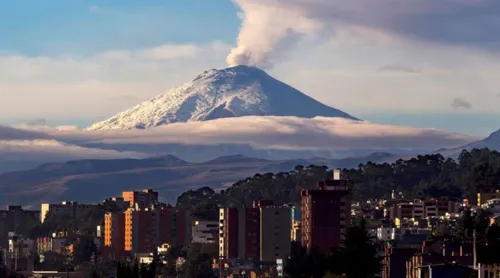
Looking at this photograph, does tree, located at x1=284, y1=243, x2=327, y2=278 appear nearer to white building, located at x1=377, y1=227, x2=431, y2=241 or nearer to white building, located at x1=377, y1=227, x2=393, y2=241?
white building, located at x1=377, y1=227, x2=431, y2=241

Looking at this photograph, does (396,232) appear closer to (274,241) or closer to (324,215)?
(324,215)

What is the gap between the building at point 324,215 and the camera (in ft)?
584

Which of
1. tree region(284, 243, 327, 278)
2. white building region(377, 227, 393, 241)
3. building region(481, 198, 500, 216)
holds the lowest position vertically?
tree region(284, 243, 327, 278)

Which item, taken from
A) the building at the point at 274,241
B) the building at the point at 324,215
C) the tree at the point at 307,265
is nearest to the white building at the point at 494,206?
the building at the point at 324,215

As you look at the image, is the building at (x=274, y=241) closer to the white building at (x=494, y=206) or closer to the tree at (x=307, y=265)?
the white building at (x=494, y=206)

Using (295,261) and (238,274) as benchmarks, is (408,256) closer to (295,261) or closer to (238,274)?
(295,261)

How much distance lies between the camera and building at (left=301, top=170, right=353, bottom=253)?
178 metres

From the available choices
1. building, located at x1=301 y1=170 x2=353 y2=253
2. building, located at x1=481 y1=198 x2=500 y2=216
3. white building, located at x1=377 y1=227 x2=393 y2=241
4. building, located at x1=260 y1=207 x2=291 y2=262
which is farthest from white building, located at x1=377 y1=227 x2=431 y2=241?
building, located at x1=260 y1=207 x2=291 y2=262

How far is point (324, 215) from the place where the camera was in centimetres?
18275

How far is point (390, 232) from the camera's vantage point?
581 ft

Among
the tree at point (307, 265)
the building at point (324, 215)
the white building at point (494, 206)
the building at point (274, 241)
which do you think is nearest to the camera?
the tree at point (307, 265)

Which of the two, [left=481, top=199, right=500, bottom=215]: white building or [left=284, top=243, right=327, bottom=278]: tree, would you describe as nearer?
[left=284, top=243, right=327, bottom=278]: tree

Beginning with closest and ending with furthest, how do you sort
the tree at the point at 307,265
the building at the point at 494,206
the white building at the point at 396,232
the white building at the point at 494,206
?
1. the tree at the point at 307,265
2. the white building at the point at 396,232
3. the building at the point at 494,206
4. the white building at the point at 494,206

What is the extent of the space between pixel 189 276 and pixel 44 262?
116 feet
